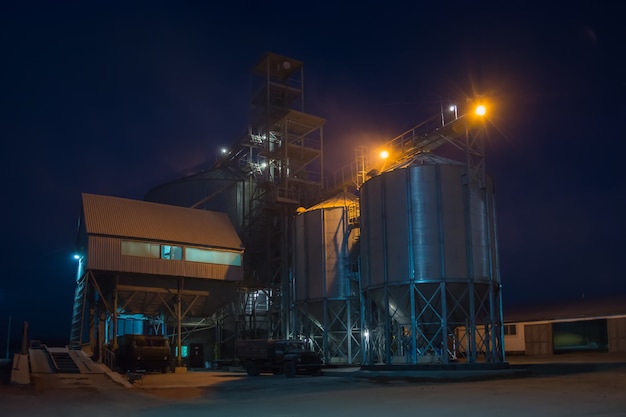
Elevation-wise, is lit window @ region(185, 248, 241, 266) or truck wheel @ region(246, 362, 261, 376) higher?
lit window @ region(185, 248, 241, 266)

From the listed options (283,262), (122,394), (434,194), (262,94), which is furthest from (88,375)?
(262,94)

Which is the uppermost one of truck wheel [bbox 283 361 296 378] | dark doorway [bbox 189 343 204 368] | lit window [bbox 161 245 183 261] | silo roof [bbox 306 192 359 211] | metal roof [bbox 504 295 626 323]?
silo roof [bbox 306 192 359 211]

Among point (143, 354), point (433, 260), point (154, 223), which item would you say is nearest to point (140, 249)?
point (154, 223)

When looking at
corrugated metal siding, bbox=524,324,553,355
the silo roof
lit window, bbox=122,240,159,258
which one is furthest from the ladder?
corrugated metal siding, bbox=524,324,553,355

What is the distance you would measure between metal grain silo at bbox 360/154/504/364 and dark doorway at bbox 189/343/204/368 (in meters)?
23.0

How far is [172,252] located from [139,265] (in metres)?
2.79

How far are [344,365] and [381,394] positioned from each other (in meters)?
21.4

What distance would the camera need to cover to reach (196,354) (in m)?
54.9

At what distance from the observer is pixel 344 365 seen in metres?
41.8

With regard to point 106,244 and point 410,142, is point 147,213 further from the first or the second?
point 410,142

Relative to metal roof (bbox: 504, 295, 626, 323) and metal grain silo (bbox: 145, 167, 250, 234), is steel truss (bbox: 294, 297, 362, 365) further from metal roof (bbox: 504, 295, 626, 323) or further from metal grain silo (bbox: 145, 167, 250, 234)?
metal roof (bbox: 504, 295, 626, 323)

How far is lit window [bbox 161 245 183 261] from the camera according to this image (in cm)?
4494

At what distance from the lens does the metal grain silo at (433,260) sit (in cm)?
3403

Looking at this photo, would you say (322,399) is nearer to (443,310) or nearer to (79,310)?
(443,310)
